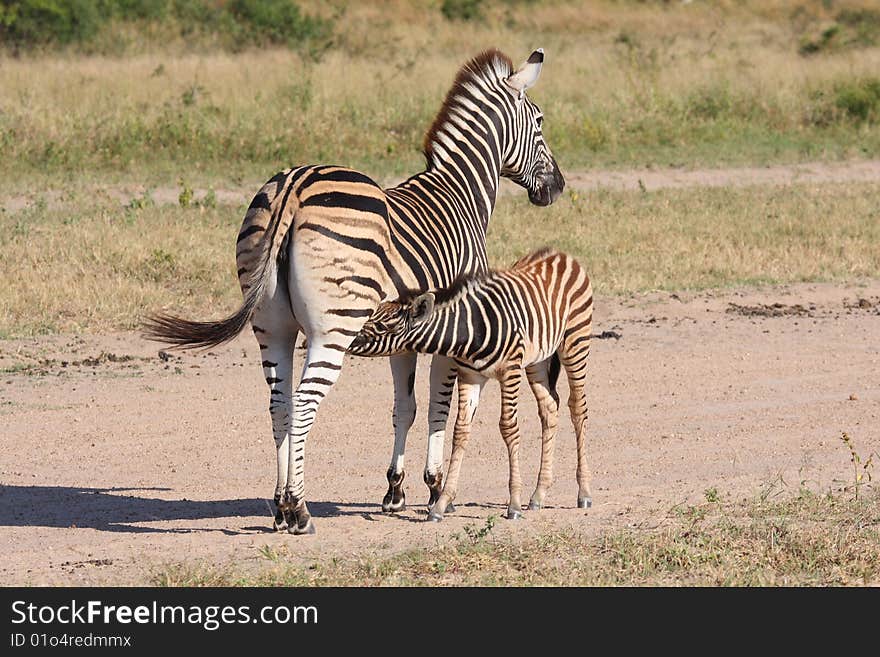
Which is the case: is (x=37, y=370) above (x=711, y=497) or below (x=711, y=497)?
above

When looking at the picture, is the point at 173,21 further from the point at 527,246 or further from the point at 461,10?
the point at 527,246

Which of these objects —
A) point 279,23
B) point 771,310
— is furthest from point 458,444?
point 279,23

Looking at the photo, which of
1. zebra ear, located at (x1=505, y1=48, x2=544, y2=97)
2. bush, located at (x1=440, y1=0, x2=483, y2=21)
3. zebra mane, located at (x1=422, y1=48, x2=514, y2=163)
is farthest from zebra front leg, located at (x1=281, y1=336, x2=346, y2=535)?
bush, located at (x1=440, y1=0, x2=483, y2=21)

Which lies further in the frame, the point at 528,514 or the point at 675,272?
the point at 675,272

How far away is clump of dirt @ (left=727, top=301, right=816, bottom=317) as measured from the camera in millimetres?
10828

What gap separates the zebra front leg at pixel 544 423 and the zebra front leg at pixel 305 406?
1.14 m

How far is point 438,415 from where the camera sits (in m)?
6.81

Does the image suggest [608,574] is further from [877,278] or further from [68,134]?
[68,134]

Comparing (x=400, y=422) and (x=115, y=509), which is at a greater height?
(x=400, y=422)

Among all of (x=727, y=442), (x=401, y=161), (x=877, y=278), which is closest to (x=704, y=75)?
(x=401, y=161)

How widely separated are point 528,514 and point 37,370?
13.0 feet

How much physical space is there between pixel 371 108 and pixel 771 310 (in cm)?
811

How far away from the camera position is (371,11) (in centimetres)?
3066

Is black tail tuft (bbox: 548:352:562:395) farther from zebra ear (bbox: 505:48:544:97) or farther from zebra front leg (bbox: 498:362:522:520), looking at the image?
zebra ear (bbox: 505:48:544:97)
